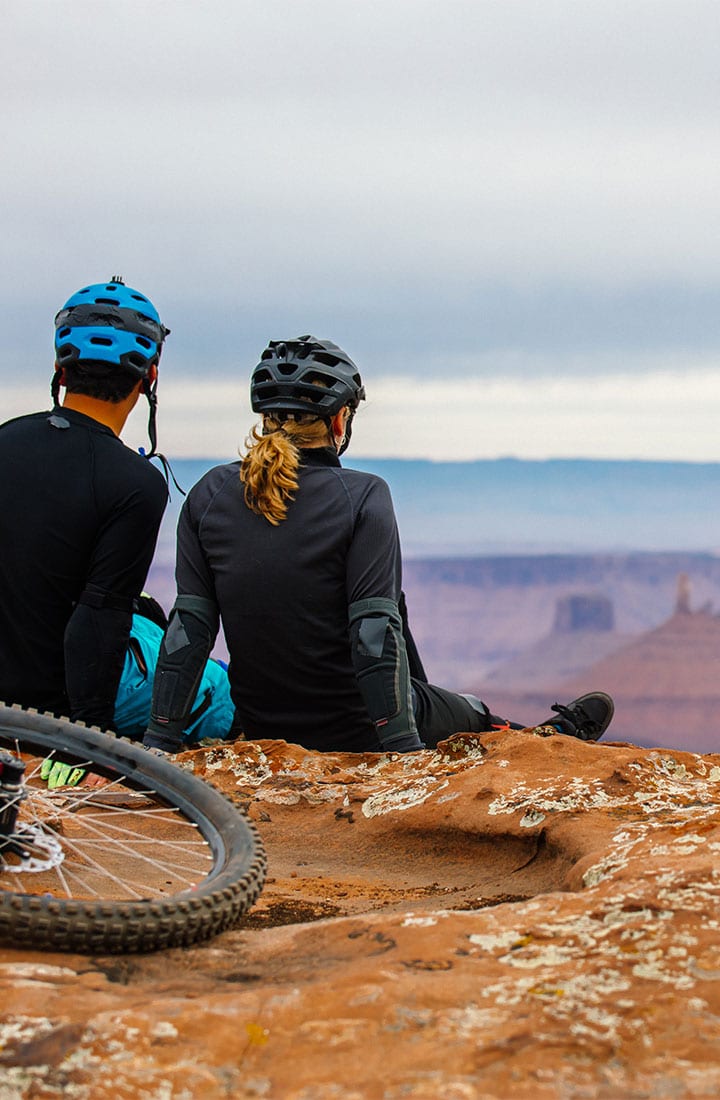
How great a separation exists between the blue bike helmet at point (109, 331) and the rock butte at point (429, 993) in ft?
8.91

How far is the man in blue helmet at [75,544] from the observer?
5516 millimetres

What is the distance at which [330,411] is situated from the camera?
19.0 feet

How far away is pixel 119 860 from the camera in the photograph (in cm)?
434

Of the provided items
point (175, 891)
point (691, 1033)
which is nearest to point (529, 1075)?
point (691, 1033)

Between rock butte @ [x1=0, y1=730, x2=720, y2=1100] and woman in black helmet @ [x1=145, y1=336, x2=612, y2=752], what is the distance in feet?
4.34

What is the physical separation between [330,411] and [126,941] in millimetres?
3190

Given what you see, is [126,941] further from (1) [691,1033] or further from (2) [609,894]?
(1) [691,1033]

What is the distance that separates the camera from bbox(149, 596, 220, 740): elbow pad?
18.4ft

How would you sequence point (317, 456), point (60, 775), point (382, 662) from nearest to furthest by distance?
1. point (60, 775)
2. point (382, 662)
3. point (317, 456)

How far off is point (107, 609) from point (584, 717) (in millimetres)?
3083

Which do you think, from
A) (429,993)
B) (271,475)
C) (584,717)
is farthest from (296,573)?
(429,993)

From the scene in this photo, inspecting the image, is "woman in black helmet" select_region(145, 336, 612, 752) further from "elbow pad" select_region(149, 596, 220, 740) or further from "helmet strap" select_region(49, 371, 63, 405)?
"helmet strap" select_region(49, 371, 63, 405)

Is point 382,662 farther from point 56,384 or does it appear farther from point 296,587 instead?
point 56,384


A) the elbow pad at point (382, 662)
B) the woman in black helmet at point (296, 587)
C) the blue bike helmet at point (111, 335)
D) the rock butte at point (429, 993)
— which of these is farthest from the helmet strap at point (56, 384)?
the rock butte at point (429, 993)
